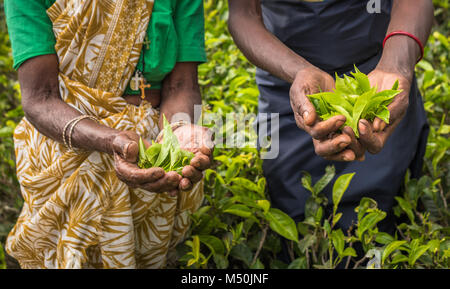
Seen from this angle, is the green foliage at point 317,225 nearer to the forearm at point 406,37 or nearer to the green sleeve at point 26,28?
the forearm at point 406,37

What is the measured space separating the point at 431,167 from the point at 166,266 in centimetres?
116

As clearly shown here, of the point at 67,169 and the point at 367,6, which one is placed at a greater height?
the point at 367,6

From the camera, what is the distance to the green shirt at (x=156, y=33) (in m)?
1.55

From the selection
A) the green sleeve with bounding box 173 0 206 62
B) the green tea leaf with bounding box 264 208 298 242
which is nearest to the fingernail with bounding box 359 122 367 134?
the green tea leaf with bounding box 264 208 298 242

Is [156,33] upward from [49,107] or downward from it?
upward

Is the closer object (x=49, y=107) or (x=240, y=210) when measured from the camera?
(x=49, y=107)

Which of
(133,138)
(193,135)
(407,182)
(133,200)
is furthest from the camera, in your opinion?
(407,182)

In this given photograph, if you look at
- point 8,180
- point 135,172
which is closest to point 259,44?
point 135,172

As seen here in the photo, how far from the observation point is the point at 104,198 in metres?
1.70

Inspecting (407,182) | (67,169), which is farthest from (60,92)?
(407,182)

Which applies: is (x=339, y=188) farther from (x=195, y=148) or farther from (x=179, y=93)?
(x=179, y=93)

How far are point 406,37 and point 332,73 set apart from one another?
1.09 feet

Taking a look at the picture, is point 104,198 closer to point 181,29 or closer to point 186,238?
point 186,238

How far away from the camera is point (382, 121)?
Answer: 142 cm
